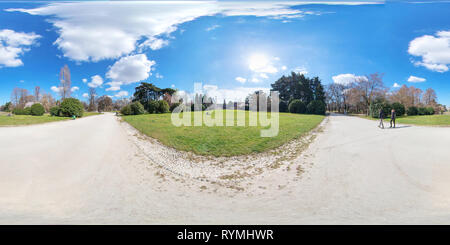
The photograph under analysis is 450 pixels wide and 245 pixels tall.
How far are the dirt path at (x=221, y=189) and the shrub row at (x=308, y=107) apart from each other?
29845 millimetres

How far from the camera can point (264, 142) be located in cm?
759

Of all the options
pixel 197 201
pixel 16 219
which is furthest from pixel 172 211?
pixel 16 219

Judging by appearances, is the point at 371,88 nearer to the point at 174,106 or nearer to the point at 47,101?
the point at 174,106

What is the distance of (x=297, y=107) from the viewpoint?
1423 inches

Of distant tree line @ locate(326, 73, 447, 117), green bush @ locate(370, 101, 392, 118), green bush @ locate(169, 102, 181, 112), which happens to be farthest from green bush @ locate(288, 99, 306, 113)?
green bush @ locate(169, 102, 181, 112)

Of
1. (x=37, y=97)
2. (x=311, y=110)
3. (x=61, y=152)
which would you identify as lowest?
(x=61, y=152)

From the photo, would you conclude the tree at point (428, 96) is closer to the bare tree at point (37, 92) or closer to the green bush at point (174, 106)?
the green bush at point (174, 106)

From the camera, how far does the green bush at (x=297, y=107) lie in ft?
118

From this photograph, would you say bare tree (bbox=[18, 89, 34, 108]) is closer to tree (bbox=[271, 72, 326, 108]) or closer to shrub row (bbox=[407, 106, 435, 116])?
tree (bbox=[271, 72, 326, 108])

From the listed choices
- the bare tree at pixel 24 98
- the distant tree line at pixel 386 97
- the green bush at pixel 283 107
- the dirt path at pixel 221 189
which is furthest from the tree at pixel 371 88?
the bare tree at pixel 24 98

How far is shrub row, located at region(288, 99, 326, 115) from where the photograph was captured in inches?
1336

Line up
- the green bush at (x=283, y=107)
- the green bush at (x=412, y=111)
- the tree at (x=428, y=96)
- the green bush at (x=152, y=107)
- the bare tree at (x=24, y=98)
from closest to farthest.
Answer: the green bush at (x=412, y=111)
the bare tree at (x=24, y=98)
the green bush at (x=152, y=107)
the tree at (x=428, y=96)
the green bush at (x=283, y=107)

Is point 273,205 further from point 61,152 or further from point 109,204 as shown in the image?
point 61,152

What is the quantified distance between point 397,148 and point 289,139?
3.79m
